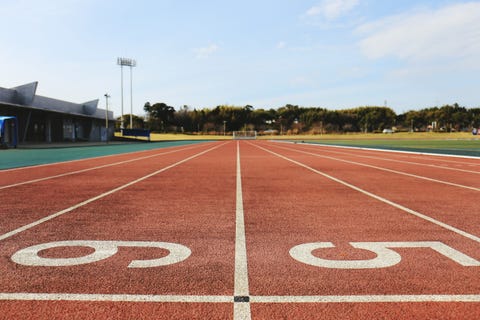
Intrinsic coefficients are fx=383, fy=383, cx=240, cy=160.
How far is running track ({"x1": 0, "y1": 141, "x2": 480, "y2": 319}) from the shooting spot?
261 centimetres

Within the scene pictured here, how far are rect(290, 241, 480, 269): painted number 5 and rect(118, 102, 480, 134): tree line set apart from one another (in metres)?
97.8

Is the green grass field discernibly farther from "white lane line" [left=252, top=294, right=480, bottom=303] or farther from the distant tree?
the distant tree

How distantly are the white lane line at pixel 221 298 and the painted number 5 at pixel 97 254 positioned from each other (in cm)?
63

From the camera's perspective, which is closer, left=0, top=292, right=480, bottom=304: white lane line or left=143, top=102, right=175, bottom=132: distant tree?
left=0, top=292, right=480, bottom=304: white lane line

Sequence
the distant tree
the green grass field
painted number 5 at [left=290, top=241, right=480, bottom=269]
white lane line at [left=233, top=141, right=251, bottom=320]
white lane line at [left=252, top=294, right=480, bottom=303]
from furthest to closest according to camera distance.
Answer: the distant tree
the green grass field
painted number 5 at [left=290, top=241, right=480, bottom=269]
white lane line at [left=252, top=294, right=480, bottom=303]
white lane line at [left=233, top=141, right=251, bottom=320]

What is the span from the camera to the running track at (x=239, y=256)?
2.61 m

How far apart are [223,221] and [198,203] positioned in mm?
1434

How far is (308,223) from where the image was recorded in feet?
16.5

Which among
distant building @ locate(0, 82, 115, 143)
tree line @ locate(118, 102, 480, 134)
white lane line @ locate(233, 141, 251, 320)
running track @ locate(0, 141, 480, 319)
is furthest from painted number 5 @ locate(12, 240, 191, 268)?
tree line @ locate(118, 102, 480, 134)

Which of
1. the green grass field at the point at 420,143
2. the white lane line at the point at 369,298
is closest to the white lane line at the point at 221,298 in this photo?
the white lane line at the point at 369,298

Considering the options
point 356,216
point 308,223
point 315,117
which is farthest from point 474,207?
point 315,117

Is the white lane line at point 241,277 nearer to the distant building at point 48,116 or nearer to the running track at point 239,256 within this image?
the running track at point 239,256

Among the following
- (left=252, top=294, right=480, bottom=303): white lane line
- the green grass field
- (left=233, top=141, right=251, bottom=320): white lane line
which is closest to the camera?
(left=233, top=141, right=251, bottom=320): white lane line

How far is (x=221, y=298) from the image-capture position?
274 cm
